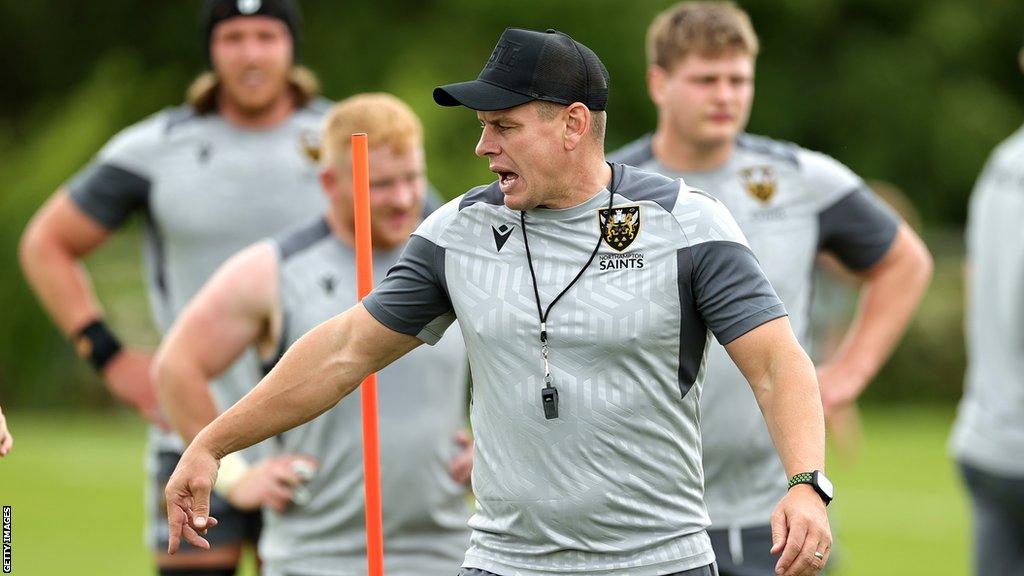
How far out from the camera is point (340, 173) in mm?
6668

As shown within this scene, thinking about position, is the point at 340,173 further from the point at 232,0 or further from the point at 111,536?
the point at 111,536

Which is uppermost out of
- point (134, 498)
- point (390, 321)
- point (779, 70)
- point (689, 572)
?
point (390, 321)

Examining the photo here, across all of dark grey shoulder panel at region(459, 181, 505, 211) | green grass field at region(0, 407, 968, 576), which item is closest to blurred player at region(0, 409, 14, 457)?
dark grey shoulder panel at region(459, 181, 505, 211)

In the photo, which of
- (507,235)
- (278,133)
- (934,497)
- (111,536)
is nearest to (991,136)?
(934,497)

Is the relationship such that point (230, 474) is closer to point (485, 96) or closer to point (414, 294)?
point (414, 294)

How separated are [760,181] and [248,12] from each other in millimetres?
2425

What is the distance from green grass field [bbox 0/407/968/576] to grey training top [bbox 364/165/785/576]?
22.0 feet

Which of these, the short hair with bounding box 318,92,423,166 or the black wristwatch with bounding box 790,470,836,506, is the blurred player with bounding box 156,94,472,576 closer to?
the short hair with bounding box 318,92,423,166

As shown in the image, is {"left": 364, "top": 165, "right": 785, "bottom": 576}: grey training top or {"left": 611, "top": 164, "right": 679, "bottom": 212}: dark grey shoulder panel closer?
{"left": 364, "top": 165, "right": 785, "bottom": 576}: grey training top

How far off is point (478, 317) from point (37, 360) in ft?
58.2

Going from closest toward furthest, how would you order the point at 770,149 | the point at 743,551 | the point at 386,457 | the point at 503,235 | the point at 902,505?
the point at 503,235 < the point at 386,457 < the point at 743,551 < the point at 770,149 < the point at 902,505

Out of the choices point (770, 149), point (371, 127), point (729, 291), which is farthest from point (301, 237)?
point (729, 291)

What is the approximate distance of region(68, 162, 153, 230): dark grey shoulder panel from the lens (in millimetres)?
8219

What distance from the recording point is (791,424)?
4785 millimetres
